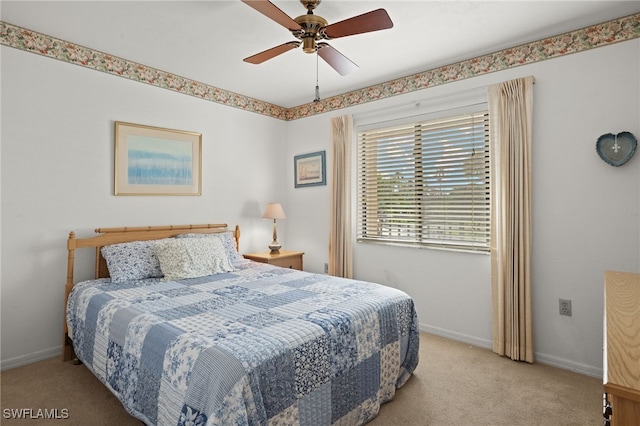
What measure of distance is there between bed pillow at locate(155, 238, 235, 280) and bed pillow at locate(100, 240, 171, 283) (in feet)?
0.27

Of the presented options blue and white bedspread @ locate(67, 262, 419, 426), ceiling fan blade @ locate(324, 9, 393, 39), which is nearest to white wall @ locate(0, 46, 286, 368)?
blue and white bedspread @ locate(67, 262, 419, 426)

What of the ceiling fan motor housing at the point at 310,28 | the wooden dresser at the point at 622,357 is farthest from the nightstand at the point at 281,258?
the wooden dresser at the point at 622,357

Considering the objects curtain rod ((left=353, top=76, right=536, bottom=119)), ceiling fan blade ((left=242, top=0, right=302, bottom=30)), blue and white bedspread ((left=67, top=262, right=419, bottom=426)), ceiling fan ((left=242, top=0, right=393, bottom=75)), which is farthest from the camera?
A: curtain rod ((left=353, top=76, right=536, bottom=119))

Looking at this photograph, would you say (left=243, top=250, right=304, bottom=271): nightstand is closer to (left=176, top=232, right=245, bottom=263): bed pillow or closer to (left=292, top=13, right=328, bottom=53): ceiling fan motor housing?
(left=176, top=232, right=245, bottom=263): bed pillow

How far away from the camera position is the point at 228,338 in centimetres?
167

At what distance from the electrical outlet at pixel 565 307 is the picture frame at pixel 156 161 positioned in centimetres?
358

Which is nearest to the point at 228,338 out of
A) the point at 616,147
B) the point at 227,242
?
the point at 227,242

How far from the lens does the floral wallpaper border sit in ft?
8.62

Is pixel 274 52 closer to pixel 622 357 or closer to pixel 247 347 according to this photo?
pixel 247 347

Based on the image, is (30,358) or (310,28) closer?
(310,28)

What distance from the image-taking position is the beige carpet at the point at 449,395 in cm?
209

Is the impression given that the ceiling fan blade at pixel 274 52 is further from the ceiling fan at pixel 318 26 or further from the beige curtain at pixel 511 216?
the beige curtain at pixel 511 216

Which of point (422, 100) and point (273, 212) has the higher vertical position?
point (422, 100)

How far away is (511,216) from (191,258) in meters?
2.79
